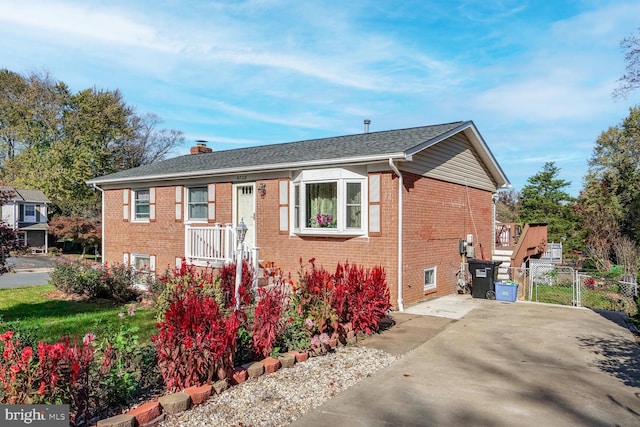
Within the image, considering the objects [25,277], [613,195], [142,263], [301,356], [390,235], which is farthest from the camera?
[613,195]

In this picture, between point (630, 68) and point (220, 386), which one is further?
point (630, 68)

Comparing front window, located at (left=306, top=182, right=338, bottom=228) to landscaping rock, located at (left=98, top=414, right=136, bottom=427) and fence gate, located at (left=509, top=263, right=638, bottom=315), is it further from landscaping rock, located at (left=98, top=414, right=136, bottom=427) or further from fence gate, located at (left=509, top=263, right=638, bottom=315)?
landscaping rock, located at (left=98, top=414, right=136, bottom=427)

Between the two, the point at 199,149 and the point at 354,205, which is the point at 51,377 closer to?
the point at 354,205

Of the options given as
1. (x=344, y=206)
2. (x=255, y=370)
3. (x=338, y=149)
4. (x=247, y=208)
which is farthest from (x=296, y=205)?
(x=255, y=370)

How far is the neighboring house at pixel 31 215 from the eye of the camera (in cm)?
3334

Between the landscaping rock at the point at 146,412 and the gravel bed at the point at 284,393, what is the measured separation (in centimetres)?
12

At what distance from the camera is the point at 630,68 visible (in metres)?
10.9

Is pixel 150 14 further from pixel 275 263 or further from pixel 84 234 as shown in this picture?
pixel 84 234

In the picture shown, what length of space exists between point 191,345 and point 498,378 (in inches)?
147

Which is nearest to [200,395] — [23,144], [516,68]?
[516,68]

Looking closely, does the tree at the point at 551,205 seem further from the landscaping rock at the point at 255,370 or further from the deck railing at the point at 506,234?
the landscaping rock at the point at 255,370

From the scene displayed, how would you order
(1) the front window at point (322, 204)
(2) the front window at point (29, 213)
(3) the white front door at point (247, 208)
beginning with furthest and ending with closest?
(2) the front window at point (29, 213) → (3) the white front door at point (247, 208) → (1) the front window at point (322, 204)

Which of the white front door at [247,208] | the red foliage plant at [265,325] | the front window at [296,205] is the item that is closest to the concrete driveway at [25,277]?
the white front door at [247,208]

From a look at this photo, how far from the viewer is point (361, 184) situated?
1016cm
